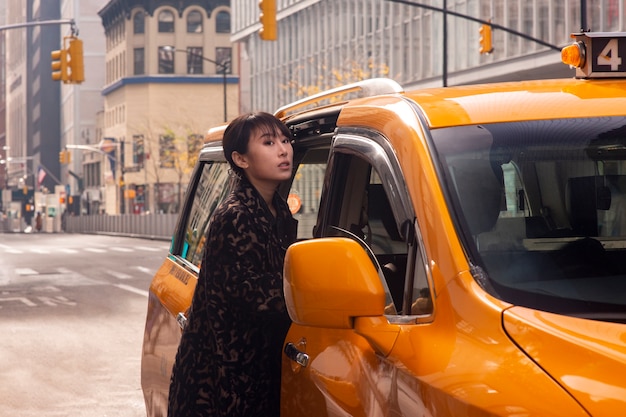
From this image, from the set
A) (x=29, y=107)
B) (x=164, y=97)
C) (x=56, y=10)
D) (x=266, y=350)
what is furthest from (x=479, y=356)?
(x=29, y=107)

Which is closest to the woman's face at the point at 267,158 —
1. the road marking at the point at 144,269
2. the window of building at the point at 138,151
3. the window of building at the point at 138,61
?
the road marking at the point at 144,269

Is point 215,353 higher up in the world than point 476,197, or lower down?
lower down

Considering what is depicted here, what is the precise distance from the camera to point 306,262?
124 inches

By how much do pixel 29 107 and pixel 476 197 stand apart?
169523 millimetres

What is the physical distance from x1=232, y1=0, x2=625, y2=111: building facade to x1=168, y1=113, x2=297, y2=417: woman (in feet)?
97.9

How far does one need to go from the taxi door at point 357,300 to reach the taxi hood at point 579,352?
323mm

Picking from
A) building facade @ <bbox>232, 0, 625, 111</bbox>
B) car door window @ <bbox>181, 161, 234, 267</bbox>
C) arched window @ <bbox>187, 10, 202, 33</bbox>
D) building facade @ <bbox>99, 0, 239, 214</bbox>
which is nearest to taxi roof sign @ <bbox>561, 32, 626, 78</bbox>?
car door window @ <bbox>181, 161, 234, 267</bbox>

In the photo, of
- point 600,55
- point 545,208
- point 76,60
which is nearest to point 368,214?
point 545,208

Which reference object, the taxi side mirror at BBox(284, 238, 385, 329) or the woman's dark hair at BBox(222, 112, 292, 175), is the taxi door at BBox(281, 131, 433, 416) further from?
the woman's dark hair at BBox(222, 112, 292, 175)

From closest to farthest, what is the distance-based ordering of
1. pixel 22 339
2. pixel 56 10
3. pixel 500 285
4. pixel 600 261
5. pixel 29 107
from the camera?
pixel 500 285
pixel 600 261
pixel 22 339
pixel 56 10
pixel 29 107

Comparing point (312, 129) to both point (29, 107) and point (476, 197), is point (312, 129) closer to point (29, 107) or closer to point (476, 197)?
point (476, 197)

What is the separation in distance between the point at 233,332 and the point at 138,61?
111 metres

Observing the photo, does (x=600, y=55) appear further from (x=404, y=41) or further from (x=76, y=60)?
(x=404, y=41)

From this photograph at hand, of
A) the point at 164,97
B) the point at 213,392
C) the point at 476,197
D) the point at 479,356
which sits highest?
the point at 164,97
